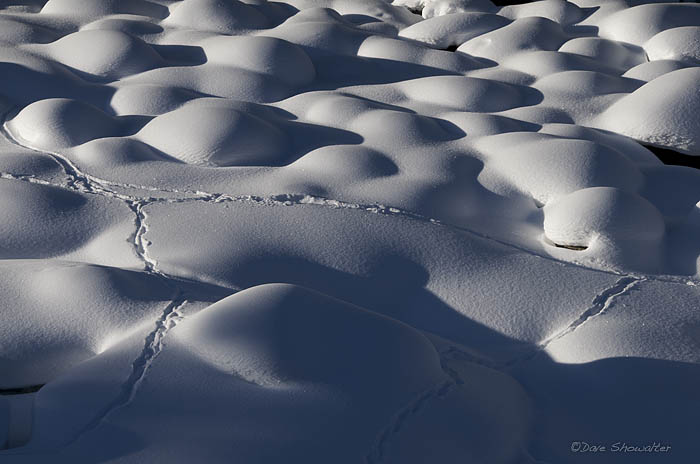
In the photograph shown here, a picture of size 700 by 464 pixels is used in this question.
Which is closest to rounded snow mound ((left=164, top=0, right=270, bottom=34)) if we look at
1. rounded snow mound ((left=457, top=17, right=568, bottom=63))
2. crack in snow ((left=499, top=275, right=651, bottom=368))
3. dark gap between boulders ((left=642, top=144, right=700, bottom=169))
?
rounded snow mound ((left=457, top=17, right=568, bottom=63))

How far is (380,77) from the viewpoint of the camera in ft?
6.84

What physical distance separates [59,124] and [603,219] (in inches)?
42.8

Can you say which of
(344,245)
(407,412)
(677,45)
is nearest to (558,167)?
(344,245)

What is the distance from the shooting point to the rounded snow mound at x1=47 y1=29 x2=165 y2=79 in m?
1.98

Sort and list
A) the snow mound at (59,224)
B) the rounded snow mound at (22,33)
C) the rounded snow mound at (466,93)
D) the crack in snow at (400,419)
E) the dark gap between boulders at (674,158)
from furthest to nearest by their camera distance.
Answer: the rounded snow mound at (22,33), the rounded snow mound at (466,93), the dark gap between boulders at (674,158), the snow mound at (59,224), the crack in snow at (400,419)

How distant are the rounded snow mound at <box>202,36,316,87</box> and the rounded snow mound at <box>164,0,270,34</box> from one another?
25 centimetres

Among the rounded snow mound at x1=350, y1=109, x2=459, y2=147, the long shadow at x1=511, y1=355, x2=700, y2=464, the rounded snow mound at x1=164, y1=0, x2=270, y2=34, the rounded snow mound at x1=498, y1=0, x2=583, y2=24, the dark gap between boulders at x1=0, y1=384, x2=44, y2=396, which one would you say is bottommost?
the dark gap between boulders at x1=0, y1=384, x2=44, y2=396

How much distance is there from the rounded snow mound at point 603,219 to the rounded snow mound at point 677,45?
0.96 metres

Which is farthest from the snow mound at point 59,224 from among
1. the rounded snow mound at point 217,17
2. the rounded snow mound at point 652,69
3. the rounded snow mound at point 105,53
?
the rounded snow mound at point 652,69

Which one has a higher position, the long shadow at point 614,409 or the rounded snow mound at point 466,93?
the rounded snow mound at point 466,93

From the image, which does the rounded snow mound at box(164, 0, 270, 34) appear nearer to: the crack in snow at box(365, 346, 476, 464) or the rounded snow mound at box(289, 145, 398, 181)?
the rounded snow mound at box(289, 145, 398, 181)

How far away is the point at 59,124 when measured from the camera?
164 centimetres

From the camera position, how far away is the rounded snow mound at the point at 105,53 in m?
1.98

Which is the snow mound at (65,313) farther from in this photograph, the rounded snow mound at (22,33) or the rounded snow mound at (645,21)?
the rounded snow mound at (645,21)
